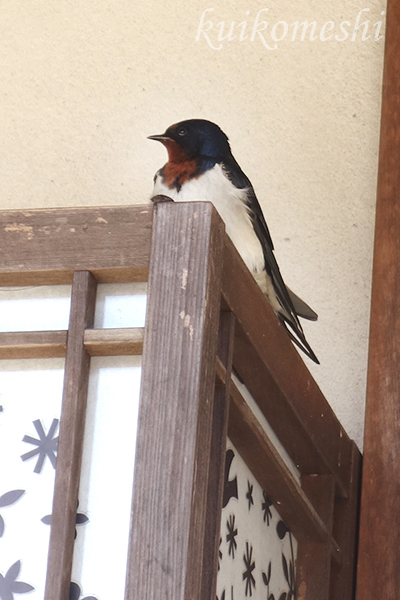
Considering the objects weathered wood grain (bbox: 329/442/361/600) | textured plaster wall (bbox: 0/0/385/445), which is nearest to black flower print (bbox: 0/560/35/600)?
weathered wood grain (bbox: 329/442/361/600)

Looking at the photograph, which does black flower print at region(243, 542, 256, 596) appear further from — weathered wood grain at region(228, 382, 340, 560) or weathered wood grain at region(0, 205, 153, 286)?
weathered wood grain at region(0, 205, 153, 286)

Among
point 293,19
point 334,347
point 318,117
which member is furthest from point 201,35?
point 334,347

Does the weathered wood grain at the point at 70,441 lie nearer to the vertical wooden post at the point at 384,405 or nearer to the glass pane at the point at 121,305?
the glass pane at the point at 121,305

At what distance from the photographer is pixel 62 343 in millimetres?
762

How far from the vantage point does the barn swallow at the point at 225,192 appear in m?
1.25

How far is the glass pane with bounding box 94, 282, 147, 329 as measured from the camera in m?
0.77

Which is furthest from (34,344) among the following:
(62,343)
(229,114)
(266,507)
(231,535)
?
(229,114)

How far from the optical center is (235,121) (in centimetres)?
172

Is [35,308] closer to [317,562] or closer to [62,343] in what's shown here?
[62,343]

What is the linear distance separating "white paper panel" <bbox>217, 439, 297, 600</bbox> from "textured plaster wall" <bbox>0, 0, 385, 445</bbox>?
41 cm

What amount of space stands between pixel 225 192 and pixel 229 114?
0.50m

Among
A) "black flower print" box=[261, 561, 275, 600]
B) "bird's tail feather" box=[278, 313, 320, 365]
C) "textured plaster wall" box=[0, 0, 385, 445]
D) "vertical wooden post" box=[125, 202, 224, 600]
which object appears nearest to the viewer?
"vertical wooden post" box=[125, 202, 224, 600]

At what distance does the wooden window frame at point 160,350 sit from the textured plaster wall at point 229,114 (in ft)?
2.21

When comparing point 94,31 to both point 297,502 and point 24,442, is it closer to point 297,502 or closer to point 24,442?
point 297,502
